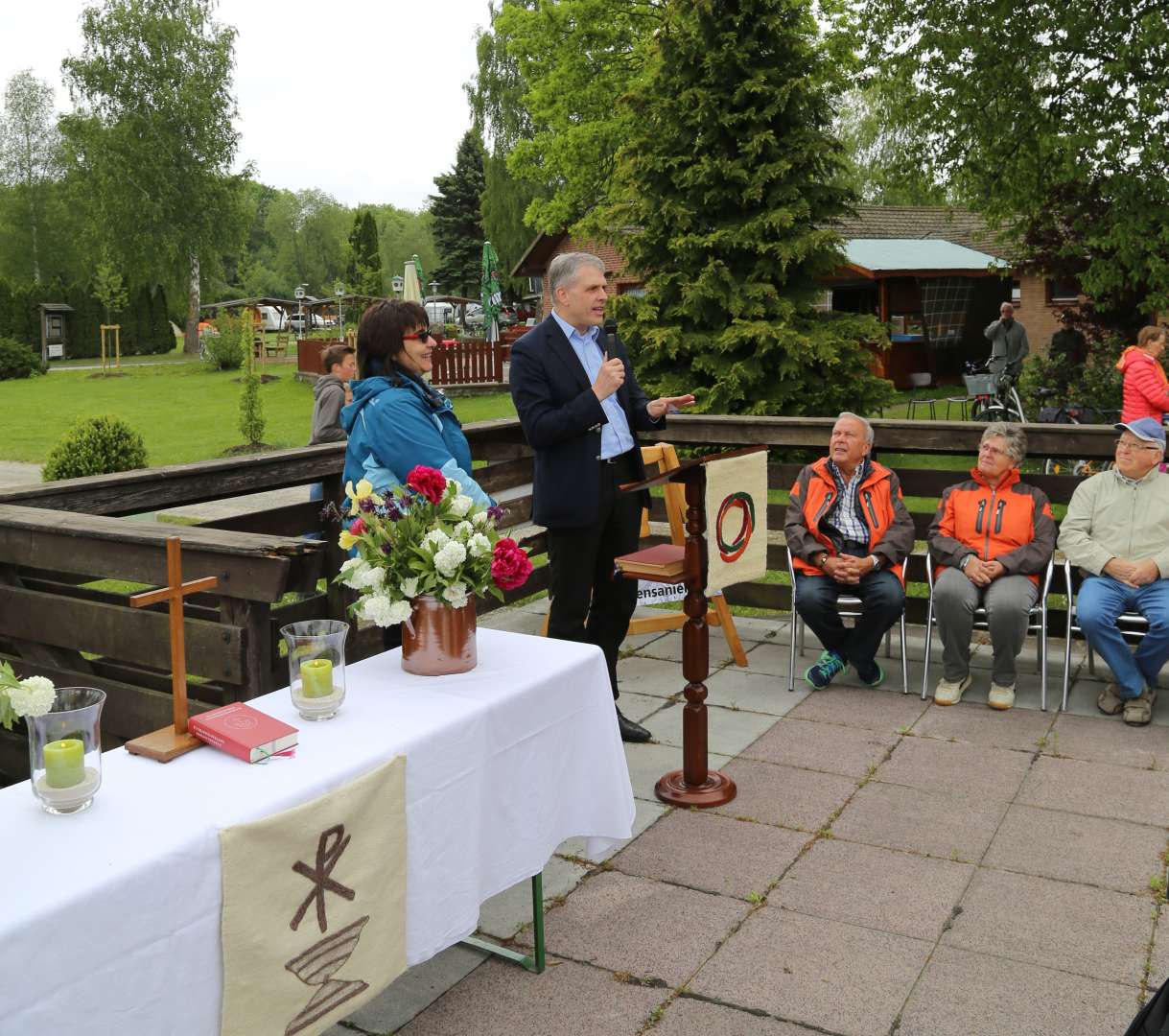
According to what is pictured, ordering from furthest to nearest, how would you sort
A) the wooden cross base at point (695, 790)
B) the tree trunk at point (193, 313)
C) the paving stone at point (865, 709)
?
the tree trunk at point (193, 313) → the paving stone at point (865, 709) → the wooden cross base at point (695, 790)

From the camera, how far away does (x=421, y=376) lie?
3.86 meters

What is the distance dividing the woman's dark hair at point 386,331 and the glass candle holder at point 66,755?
1.80m

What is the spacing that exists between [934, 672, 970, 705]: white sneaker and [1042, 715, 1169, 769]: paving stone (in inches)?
17.5

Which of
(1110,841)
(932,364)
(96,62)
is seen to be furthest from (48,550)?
(96,62)

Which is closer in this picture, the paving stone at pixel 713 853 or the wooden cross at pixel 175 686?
the wooden cross at pixel 175 686

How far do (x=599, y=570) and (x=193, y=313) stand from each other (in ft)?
145

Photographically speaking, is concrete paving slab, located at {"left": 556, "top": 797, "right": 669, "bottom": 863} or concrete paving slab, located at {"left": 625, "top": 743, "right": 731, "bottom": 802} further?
concrete paving slab, located at {"left": 625, "top": 743, "right": 731, "bottom": 802}

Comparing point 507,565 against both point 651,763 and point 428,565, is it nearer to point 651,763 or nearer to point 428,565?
point 428,565

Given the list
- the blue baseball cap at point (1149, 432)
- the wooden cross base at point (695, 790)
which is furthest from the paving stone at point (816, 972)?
the blue baseball cap at point (1149, 432)

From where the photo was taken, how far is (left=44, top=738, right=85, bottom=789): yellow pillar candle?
2010mm

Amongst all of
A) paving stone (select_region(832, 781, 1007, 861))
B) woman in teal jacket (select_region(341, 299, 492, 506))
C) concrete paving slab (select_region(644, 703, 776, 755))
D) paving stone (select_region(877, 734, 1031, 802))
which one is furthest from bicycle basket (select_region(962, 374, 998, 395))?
woman in teal jacket (select_region(341, 299, 492, 506))

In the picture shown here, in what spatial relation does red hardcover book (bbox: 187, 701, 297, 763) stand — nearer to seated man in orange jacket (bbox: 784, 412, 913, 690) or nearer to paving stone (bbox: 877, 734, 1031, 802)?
paving stone (bbox: 877, 734, 1031, 802)

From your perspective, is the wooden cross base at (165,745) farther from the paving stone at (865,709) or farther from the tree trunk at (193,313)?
the tree trunk at (193,313)

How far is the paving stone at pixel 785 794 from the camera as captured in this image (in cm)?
409
